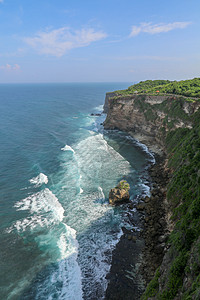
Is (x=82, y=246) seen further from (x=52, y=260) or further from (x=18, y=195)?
(x=18, y=195)

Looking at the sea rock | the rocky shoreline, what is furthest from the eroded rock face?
the sea rock

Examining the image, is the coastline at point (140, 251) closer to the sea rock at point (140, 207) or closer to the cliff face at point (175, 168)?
the sea rock at point (140, 207)

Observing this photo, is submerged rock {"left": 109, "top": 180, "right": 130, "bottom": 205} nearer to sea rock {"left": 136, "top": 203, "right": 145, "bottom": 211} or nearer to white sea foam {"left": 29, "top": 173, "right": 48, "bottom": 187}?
sea rock {"left": 136, "top": 203, "right": 145, "bottom": 211}

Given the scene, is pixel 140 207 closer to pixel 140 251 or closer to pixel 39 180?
pixel 140 251

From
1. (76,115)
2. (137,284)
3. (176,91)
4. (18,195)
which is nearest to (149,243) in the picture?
(137,284)

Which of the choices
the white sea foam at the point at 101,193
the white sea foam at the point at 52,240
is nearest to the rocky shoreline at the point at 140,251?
the white sea foam at the point at 52,240

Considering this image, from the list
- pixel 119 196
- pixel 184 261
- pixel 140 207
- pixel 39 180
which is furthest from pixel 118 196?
pixel 184 261
